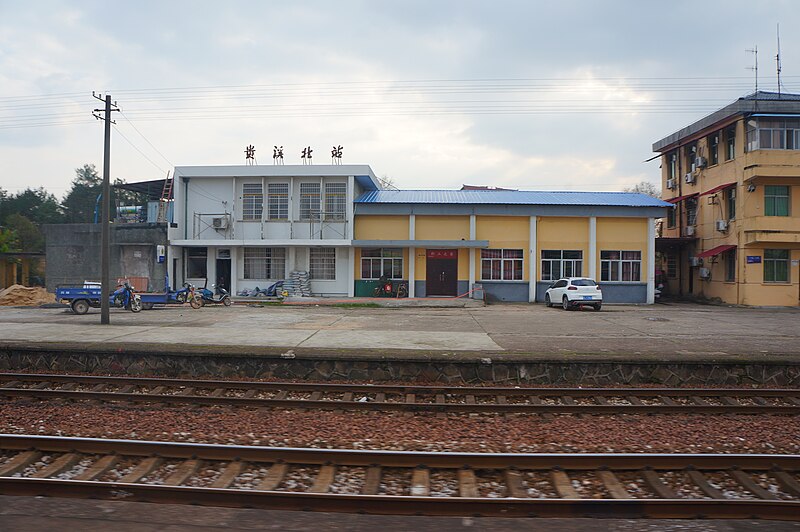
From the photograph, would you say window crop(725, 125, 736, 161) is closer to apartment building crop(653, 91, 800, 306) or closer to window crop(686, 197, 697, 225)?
apartment building crop(653, 91, 800, 306)

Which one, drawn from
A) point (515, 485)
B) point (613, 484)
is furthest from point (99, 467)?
point (613, 484)

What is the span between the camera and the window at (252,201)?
101ft

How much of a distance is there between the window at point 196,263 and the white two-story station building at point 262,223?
0.20ft

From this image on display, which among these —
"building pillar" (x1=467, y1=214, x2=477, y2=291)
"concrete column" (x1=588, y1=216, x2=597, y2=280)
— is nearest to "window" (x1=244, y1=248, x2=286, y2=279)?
"building pillar" (x1=467, y1=214, x2=477, y2=291)

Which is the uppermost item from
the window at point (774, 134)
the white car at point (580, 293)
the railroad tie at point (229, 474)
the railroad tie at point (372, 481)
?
the window at point (774, 134)

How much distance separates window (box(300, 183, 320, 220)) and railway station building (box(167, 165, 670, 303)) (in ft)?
0.19

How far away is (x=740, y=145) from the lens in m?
28.8

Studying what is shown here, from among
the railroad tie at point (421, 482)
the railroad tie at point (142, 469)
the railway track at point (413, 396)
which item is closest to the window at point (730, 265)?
the railway track at point (413, 396)

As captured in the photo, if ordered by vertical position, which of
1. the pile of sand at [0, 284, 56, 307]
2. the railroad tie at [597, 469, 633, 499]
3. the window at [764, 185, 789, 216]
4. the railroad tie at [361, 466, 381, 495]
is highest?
the window at [764, 185, 789, 216]

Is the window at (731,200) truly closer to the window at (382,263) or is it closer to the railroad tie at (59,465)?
the window at (382,263)

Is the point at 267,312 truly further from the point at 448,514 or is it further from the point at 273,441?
the point at 448,514

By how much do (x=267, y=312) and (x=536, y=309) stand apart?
12.9m

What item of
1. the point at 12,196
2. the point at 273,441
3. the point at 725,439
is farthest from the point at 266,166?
the point at 12,196

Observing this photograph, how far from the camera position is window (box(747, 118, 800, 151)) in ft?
91.2
